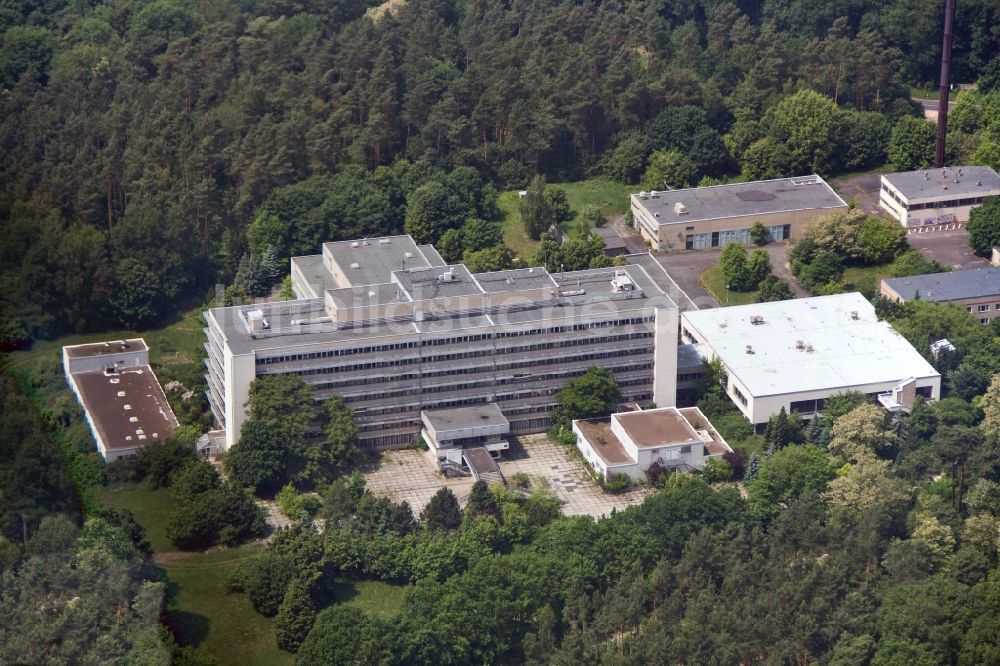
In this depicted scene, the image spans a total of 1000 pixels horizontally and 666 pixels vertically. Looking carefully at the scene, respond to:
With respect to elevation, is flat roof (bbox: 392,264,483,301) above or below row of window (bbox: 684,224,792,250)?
above

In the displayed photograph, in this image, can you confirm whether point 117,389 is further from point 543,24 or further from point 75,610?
point 543,24

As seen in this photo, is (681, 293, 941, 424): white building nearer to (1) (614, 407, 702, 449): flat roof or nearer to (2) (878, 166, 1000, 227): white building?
(1) (614, 407, 702, 449): flat roof

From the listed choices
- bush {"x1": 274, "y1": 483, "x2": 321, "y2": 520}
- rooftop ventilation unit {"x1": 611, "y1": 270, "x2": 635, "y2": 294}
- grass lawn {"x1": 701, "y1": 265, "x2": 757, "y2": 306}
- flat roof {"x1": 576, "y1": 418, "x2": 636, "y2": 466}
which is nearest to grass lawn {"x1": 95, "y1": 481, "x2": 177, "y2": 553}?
bush {"x1": 274, "y1": 483, "x2": 321, "y2": 520}

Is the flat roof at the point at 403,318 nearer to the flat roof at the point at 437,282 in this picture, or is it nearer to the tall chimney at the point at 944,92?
the flat roof at the point at 437,282

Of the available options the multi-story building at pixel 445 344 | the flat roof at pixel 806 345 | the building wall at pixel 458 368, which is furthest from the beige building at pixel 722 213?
the building wall at pixel 458 368


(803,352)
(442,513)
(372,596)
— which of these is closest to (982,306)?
(803,352)

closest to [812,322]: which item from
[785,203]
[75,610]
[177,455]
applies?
[785,203]

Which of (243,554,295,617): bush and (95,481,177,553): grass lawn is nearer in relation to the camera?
(243,554,295,617): bush
